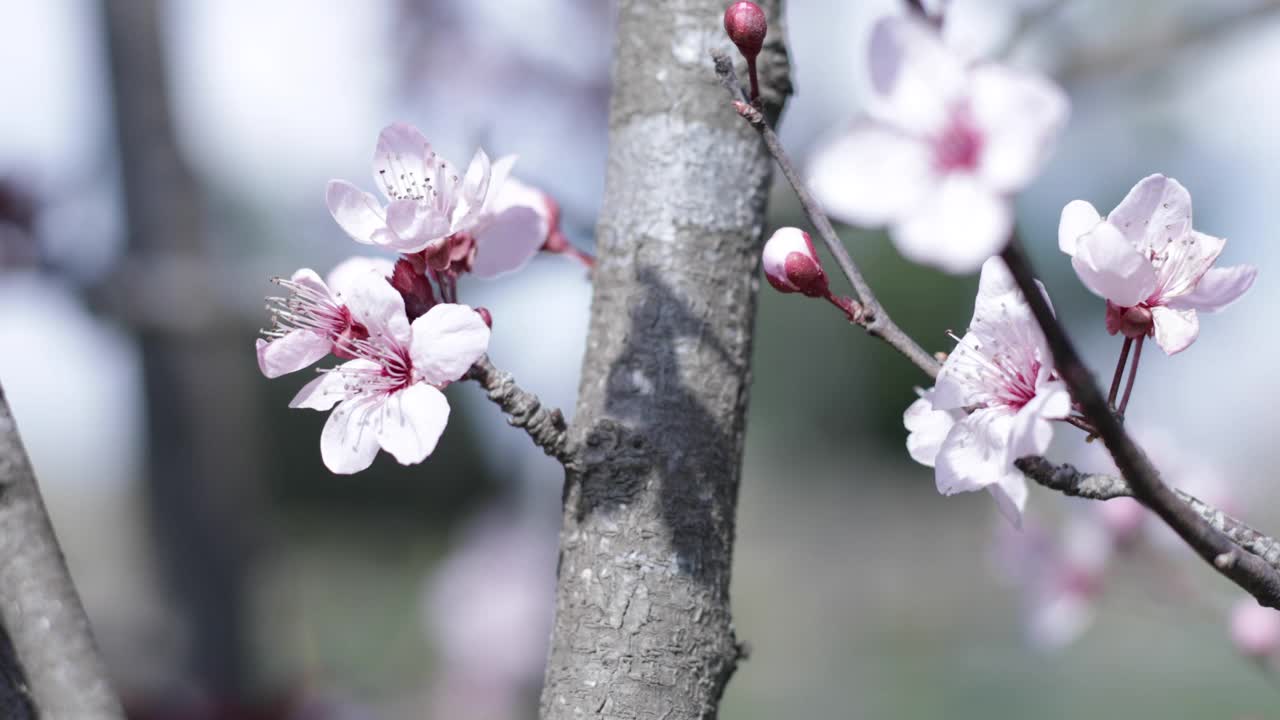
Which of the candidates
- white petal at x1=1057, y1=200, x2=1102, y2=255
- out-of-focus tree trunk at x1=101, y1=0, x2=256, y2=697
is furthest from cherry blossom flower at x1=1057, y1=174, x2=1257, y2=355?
out-of-focus tree trunk at x1=101, y1=0, x2=256, y2=697

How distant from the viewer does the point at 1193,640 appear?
277 inches

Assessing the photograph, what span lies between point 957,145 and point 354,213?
0.38 m

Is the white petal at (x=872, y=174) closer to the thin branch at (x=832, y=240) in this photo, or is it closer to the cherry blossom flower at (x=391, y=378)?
the thin branch at (x=832, y=240)

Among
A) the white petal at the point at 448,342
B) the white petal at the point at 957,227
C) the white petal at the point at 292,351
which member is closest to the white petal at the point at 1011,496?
the white petal at the point at 957,227

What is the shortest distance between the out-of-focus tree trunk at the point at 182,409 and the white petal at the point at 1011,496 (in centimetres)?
259

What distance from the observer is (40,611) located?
0.56 metres

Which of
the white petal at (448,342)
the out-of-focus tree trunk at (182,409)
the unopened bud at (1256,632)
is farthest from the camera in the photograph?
the out-of-focus tree trunk at (182,409)

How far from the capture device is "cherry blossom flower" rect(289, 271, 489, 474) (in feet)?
2.10

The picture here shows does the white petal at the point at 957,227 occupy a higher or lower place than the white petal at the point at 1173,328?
lower

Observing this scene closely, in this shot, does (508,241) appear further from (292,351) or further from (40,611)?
(40,611)

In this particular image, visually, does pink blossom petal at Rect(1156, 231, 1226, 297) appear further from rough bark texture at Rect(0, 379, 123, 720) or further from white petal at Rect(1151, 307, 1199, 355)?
rough bark texture at Rect(0, 379, 123, 720)

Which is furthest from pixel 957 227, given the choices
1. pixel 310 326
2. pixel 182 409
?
pixel 182 409

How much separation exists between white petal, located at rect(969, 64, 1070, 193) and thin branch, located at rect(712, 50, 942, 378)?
4.1 inches

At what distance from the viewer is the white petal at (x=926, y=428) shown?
0.65 meters
